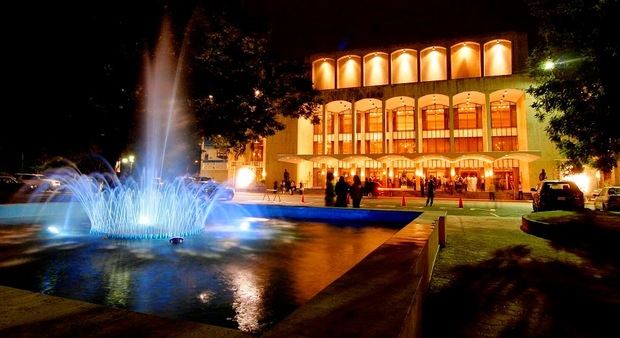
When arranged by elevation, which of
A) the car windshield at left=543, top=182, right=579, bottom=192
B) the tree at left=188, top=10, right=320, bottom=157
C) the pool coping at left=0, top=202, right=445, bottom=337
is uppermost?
the tree at left=188, top=10, right=320, bottom=157

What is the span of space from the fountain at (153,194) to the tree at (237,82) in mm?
778

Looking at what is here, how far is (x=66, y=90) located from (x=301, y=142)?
37113 millimetres

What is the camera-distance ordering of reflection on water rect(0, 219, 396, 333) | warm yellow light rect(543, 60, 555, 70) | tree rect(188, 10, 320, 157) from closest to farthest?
reflection on water rect(0, 219, 396, 333) < tree rect(188, 10, 320, 157) < warm yellow light rect(543, 60, 555, 70)

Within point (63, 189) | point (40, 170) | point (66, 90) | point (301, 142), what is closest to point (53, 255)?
point (66, 90)

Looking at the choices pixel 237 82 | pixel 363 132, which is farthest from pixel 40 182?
pixel 363 132

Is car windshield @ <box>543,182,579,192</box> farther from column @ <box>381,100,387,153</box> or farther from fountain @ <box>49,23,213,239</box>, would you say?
column @ <box>381,100,387,153</box>

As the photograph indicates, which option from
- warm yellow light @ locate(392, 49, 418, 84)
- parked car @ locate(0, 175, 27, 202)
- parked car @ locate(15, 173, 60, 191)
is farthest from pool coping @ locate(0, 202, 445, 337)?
warm yellow light @ locate(392, 49, 418, 84)

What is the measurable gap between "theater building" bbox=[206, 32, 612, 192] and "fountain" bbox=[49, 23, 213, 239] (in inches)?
1031

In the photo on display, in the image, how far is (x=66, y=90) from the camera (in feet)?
30.6

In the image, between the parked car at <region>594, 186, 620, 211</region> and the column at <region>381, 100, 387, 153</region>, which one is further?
the column at <region>381, 100, 387, 153</region>

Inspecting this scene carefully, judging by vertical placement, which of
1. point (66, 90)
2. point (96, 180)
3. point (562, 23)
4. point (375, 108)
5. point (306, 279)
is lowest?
point (306, 279)

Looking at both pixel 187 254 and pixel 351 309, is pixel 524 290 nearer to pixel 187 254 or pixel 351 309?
pixel 351 309

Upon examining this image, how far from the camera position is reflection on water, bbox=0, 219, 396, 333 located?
15.8 feet

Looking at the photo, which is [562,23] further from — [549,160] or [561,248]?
[549,160]
